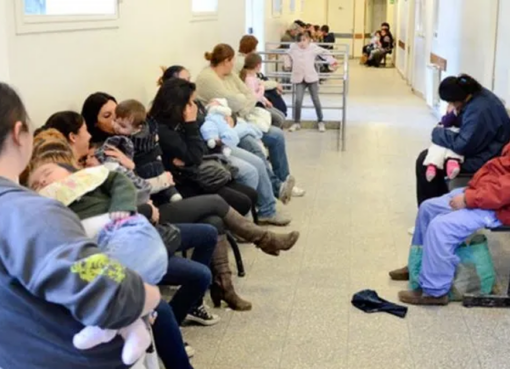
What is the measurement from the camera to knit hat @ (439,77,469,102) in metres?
3.87

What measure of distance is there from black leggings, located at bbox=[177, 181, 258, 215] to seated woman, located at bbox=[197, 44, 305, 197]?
0.79m

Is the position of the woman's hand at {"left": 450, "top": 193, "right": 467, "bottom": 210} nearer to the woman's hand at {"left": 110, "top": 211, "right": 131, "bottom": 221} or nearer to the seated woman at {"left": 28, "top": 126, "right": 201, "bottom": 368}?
the seated woman at {"left": 28, "top": 126, "right": 201, "bottom": 368}

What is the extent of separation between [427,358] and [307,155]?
4.19 m

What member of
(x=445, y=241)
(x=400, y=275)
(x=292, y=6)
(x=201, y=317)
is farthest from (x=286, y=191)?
(x=292, y=6)

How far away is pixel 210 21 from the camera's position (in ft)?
19.7

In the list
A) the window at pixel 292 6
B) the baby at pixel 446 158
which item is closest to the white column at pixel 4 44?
the baby at pixel 446 158

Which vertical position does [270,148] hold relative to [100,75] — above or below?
below

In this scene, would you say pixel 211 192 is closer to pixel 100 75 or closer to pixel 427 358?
pixel 100 75

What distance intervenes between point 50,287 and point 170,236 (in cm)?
147

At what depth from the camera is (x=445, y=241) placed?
3.28 metres

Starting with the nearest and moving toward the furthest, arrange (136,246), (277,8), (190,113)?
(136,246), (190,113), (277,8)

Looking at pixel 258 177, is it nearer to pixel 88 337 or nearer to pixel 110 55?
pixel 110 55

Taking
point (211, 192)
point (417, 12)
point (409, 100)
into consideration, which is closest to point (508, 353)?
point (211, 192)

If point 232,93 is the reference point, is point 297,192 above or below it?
below
